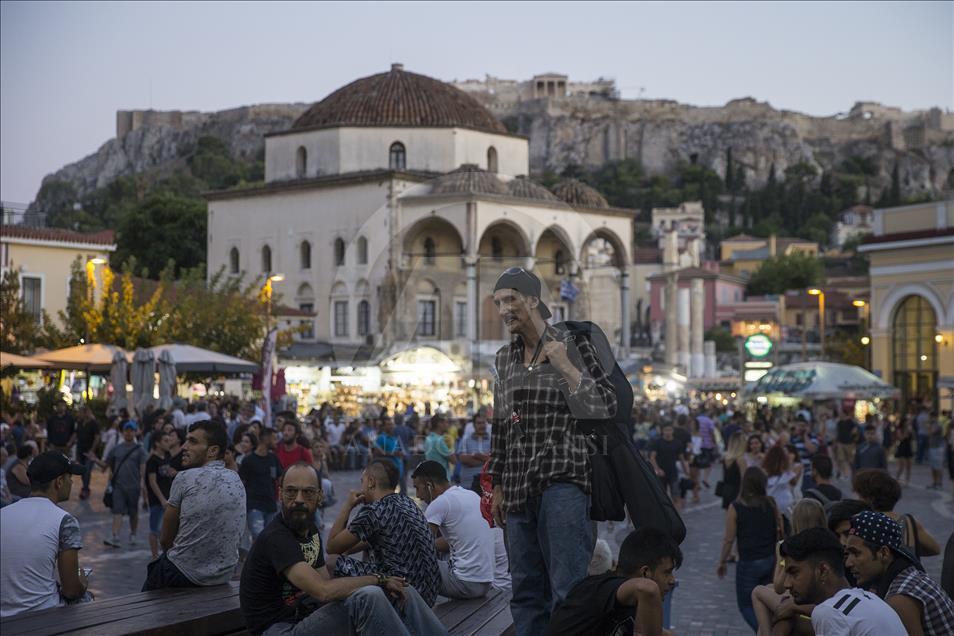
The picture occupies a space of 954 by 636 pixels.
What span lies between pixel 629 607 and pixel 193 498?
3407 millimetres

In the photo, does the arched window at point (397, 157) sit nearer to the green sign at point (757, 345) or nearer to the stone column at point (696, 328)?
the stone column at point (696, 328)

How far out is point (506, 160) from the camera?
6175 cm

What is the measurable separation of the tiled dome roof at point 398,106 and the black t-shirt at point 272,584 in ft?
177

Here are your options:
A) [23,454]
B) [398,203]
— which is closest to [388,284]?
[398,203]

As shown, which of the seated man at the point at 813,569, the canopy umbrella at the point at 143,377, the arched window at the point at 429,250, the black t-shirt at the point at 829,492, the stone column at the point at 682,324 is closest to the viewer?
the seated man at the point at 813,569

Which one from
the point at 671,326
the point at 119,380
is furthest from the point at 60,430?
the point at 671,326

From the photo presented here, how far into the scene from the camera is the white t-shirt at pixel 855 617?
548cm

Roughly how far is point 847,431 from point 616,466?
69.5 ft

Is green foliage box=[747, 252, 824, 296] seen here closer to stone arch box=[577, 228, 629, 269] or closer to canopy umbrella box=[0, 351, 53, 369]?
stone arch box=[577, 228, 629, 269]

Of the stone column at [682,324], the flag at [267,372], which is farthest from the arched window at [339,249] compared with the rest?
the flag at [267,372]

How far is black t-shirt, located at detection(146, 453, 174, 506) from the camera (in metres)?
13.8

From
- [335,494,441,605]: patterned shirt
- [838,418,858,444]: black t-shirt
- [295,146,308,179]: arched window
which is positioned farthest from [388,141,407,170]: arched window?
[335,494,441,605]: patterned shirt

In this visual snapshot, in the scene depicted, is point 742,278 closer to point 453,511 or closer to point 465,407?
point 465,407

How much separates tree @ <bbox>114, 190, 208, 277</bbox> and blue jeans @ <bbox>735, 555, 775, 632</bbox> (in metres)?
74.3
